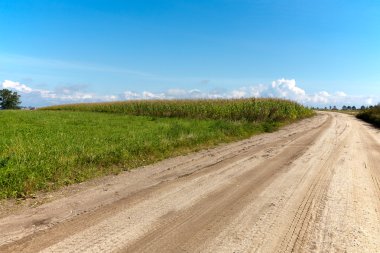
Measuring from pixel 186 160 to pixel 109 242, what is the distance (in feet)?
21.5

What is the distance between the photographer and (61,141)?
41.8 ft

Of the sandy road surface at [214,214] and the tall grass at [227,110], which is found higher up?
the tall grass at [227,110]

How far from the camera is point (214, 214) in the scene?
5844 millimetres

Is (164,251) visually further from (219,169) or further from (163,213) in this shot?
(219,169)

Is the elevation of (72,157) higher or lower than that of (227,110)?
lower

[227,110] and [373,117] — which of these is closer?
[227,110]

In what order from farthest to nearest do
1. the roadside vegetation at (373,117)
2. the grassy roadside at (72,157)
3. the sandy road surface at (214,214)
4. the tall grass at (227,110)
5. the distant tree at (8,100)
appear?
1. the distant tree at (8,100)
2. the roadside vegetation at (373,117)
3. the tall grass at (227,110)
4. the grassy roadside at (72,157)
5. the sandy road surface at (214,214)

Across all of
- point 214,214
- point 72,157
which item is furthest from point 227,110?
point 214,214

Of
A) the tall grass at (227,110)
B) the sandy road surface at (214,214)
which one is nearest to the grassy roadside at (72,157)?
the sandy road surface at (214,214)

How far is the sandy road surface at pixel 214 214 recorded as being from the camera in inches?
183

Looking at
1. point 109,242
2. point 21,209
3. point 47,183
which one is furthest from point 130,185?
point 109,242

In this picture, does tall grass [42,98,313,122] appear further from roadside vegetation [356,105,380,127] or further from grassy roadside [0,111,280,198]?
grassy roadside [0,111,280,198]

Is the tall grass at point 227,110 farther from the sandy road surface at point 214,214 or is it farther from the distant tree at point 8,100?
the distant tree at point 8,100

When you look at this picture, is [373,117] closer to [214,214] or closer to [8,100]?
[214,214]
